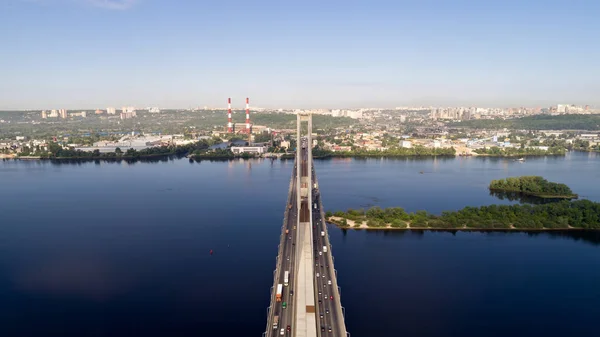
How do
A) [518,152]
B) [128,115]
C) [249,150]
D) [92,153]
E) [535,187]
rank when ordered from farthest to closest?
[128,115], [249,150], [518,152], [92,153], [535,187]

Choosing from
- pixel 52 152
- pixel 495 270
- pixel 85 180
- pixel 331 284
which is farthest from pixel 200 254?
pixel 52 152

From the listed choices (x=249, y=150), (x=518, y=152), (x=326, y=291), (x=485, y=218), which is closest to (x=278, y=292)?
(x=326, y=291)

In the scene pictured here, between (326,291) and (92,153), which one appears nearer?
(326,291)

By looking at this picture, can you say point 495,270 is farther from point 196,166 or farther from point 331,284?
point 196,166

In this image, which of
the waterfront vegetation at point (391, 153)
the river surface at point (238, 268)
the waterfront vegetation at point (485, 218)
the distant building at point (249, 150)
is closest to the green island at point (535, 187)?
the river surface at point (238, 268)

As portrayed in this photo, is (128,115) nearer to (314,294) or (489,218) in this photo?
(489,218)
